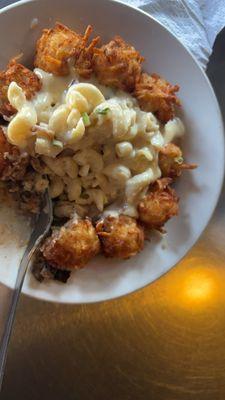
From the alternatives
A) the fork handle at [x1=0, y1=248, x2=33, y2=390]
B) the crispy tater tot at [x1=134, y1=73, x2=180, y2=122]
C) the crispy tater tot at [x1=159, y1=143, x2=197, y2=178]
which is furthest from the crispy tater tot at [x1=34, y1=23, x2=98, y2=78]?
the fork handle at [x1=0, y1=248, x2=33, y2=390]

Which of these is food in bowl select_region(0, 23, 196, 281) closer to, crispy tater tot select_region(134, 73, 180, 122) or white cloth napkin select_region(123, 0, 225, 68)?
crispy tater tot select_region(134, 73, 180, 122)

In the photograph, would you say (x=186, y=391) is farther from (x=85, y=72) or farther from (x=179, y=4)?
(x=179, y=4)

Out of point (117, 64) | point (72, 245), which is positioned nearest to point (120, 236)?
point (72, 245)

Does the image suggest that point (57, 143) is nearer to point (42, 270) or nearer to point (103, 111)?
point (103, 111)

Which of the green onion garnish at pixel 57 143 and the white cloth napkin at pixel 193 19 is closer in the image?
the green onion garnish at pixel 57 143

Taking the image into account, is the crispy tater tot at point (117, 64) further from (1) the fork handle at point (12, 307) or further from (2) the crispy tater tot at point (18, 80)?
(1) the fork handle at point (12, 307)

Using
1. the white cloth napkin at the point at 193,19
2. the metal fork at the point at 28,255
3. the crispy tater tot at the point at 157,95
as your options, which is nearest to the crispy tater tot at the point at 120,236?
the metal fork at the point at 28,255

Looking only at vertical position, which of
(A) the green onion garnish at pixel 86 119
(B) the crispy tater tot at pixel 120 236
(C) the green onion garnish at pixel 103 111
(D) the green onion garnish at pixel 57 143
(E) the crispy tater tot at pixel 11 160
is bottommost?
(B) the crispy tater tot at pixel 120 236
